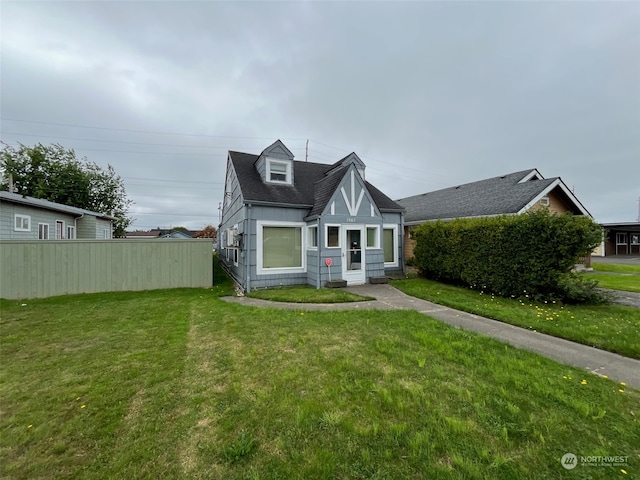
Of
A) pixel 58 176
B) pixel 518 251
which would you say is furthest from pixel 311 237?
pixel 58 176

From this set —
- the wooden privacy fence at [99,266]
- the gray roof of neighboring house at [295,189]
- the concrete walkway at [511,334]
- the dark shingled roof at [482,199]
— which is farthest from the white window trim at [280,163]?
the dark shingled roof at [482,199]

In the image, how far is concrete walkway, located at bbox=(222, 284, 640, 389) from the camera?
400cm

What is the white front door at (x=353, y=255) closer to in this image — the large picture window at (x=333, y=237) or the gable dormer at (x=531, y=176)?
the large picture window at (x=333, y=237)

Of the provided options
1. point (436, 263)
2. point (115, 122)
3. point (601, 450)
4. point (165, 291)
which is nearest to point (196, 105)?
point (115, 122)

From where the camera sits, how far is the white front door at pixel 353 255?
11.0m

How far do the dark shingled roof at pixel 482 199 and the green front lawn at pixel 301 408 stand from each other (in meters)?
11.6

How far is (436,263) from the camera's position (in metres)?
11.7

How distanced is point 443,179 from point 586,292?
40.0 metres

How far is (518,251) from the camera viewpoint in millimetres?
8617

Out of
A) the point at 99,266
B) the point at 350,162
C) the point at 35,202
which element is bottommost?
the point at 99,266

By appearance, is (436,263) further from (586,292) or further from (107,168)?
(107,168)

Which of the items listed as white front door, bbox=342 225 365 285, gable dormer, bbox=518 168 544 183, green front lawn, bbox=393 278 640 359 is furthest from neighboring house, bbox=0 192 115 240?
gable dormer, bbox=518 168 544 183

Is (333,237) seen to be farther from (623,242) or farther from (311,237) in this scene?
(623,242)

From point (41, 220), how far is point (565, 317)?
23.0 metres
